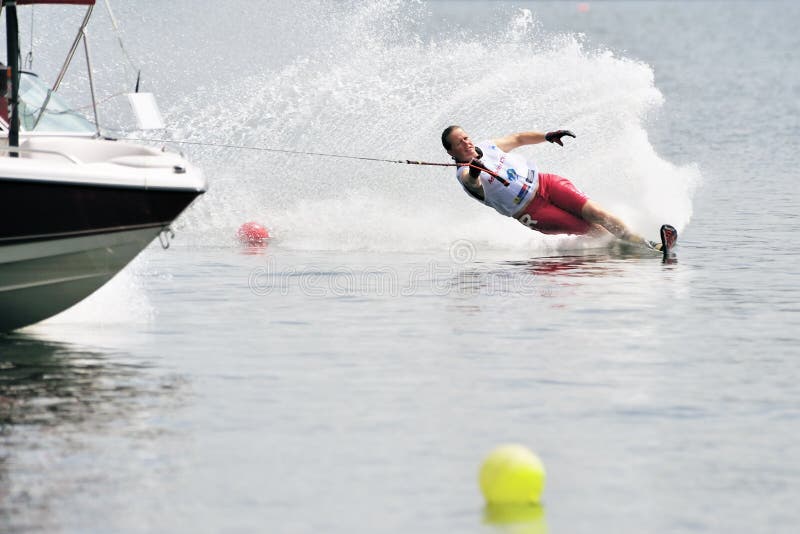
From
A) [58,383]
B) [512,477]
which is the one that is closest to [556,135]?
[58,383]

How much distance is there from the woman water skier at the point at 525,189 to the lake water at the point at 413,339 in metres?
0.33

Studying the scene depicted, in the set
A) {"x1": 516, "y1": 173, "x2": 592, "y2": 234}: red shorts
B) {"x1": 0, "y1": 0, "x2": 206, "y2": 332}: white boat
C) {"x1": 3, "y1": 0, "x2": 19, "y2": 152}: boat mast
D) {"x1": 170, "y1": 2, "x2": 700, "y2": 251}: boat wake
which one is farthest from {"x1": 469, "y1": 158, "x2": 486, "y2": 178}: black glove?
{"x1": 3, "y1": 0, "x2": 19, "y2": 152}: boat mast

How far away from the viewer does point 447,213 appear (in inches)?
806

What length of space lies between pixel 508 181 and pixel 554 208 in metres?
0.80

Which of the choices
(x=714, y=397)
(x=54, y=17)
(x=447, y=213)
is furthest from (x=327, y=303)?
(x=54, y=17)

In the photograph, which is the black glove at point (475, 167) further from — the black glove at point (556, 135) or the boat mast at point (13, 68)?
the boat mast at point (13, 68)

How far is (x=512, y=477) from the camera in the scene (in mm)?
8406

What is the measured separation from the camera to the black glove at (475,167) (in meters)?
17.1

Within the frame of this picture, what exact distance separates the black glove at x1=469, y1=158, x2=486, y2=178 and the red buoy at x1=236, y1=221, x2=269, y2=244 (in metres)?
3.11

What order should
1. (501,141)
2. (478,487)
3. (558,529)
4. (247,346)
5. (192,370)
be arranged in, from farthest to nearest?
(501,141), (247,346), (192,370), (478,487), (558,529)

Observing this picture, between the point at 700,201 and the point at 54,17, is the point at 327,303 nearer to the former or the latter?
the point at 700,201

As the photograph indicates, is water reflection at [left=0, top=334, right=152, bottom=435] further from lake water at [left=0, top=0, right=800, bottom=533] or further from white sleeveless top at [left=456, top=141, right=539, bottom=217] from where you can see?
white sleeveless top at [left=456, top=141, right=539, bottom=217]

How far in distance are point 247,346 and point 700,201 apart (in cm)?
1285

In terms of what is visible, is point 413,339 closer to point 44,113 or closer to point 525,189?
point 44,113
